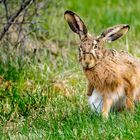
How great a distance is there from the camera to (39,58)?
9070 mm

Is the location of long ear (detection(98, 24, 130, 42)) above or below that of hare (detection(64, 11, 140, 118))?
above

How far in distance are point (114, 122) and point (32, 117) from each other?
0.99 m

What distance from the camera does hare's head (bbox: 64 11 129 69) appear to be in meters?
6.34

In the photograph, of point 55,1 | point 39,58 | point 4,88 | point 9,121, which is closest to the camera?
point 9,121

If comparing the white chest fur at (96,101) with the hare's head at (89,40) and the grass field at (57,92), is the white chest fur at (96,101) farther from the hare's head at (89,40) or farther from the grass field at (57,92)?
the hare's head at (89,40)

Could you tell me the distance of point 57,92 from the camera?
7.82 meters

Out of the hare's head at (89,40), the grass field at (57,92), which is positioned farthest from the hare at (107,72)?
the grass field at (57,92)

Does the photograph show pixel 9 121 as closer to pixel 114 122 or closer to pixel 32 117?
pixel 32 117

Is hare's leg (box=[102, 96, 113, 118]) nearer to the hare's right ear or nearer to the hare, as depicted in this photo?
the hare

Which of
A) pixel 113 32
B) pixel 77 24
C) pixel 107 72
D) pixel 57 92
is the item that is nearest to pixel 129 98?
pixel 107 72

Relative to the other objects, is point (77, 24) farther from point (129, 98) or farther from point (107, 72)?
point (129, 98)

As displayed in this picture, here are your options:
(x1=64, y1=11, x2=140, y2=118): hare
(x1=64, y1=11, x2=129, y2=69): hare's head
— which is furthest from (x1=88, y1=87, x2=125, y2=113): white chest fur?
(x1=64, y1=11, x2=129, y2=69): hare's head

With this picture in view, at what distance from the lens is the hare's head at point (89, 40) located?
634cm

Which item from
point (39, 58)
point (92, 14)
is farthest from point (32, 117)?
point (92, 14)
